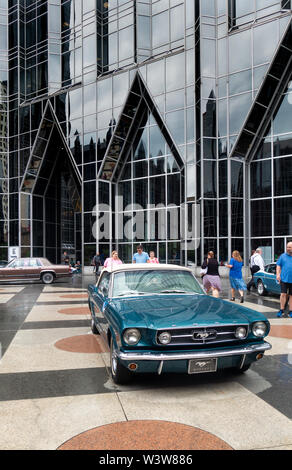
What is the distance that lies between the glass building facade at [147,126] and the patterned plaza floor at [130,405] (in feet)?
61.4

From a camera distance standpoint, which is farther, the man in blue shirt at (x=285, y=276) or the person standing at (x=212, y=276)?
the person standing at (x=212, y=276)

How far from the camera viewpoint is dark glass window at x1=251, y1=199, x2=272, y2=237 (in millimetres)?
24031

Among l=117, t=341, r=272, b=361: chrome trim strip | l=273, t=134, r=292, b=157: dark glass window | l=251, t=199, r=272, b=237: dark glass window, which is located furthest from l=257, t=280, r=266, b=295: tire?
l=273, t=134, r=292, b=157: dark glass window

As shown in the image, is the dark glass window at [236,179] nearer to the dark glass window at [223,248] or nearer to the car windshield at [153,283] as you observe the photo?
the dark glass window at [223,248]

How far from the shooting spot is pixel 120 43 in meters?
29.3

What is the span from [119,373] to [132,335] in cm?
61

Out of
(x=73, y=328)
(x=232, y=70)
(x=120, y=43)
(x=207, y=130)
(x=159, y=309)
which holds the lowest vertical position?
(x=73, y=328)

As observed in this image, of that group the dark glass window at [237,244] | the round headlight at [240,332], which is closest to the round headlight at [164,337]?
the round headlight at [240,332]

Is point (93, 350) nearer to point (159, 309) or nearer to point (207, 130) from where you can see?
point (159, 309)

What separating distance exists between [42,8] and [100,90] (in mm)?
10858

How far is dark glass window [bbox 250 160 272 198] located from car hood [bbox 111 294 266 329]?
789 inches

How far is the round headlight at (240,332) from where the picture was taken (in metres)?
4.46

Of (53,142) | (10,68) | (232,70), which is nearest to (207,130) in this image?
(232,70)

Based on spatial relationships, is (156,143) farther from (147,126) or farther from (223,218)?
(223,218)
